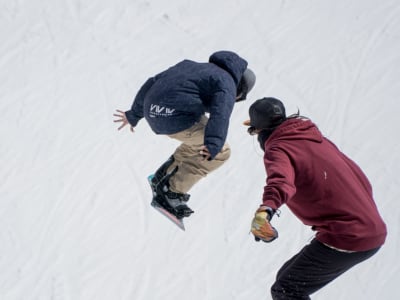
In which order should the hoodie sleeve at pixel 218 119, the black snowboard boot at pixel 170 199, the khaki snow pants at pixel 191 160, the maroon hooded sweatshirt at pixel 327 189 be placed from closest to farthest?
the maroon hooded sweatshirt at pixel 327 189 → the hoodie sleeve at pixel 218 119 → the khaki snow pants at pixel 191 160 → the black snowboard boot at pixel 170 199

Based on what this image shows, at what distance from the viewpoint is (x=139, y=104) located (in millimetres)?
3895

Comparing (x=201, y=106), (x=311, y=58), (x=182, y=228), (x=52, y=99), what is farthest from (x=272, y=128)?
(x=311, y=58)

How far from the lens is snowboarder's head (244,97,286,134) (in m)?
3.07

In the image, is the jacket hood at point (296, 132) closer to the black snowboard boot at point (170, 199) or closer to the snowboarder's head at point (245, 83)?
the snowboarder's head at point (245, 83)

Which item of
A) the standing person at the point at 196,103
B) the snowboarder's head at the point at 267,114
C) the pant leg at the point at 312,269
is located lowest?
the pant leg at the point at 312,269

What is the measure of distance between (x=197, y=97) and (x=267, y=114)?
0.58 m

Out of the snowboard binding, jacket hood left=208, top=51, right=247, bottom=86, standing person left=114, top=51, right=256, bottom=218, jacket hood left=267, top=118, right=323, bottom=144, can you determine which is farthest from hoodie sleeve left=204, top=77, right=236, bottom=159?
the snowboard binding

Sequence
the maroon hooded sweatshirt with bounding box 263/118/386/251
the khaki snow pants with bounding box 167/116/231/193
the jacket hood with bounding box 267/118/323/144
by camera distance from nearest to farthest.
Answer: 1. the maroon hooded sweatshirt with bounding box 263/118/386/251
2. the jacket hood with bounding box 267/118/323/144
3. the khaki snow pants with bounding box 167/116/231/193

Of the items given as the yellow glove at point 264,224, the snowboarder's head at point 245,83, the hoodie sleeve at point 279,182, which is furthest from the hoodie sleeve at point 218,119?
the yellow glove at point 264,224

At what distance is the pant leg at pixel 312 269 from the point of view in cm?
298

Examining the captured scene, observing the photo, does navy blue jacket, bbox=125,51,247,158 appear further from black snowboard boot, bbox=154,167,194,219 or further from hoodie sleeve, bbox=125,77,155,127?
black snowboard boot, bbox=154,167,194,219

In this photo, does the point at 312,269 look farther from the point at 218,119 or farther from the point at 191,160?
the point at 191,160

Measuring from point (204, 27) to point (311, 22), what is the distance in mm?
1510

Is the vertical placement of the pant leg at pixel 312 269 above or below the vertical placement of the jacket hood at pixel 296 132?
below
